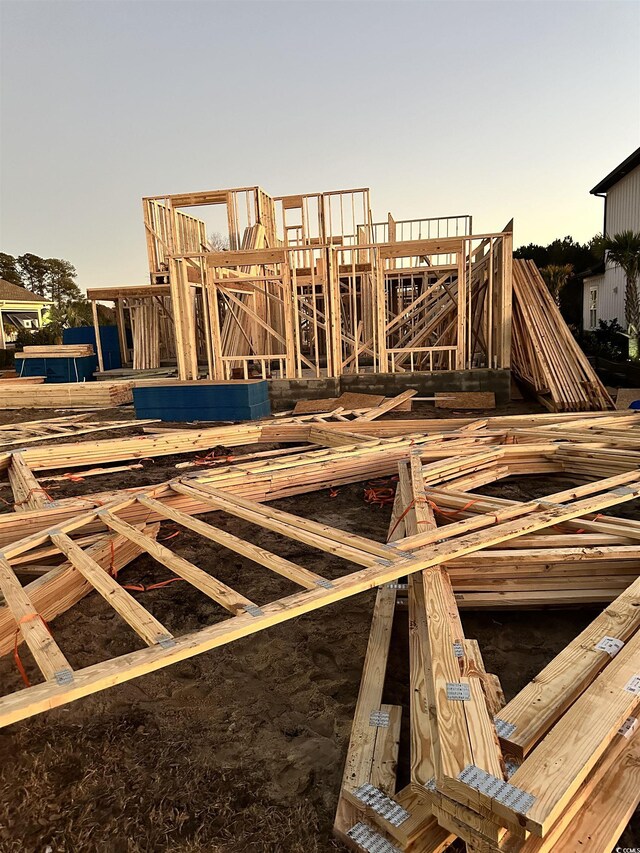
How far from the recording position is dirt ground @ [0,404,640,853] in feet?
7.43

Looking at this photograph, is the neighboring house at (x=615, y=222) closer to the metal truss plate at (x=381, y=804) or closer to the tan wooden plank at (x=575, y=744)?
the tan wooden plank at (x=575, y=744)

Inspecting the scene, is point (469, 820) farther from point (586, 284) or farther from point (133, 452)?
point (586, 284)

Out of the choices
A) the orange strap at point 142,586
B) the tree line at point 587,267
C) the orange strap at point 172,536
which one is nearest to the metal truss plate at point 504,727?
the orange strap at point 142,586

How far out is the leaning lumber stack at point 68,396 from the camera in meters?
14.6

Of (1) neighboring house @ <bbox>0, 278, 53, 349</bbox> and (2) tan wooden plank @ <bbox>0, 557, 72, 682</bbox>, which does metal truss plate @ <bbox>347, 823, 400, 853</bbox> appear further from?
(1) neighboring house @ <bbox>0, 278, 53, 349</bbox>

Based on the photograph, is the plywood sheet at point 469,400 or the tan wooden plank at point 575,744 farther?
the plywood sheet at point 469,400

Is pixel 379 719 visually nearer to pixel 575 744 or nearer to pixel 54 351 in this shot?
pixel 575 744

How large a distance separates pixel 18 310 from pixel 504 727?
47.4 meters

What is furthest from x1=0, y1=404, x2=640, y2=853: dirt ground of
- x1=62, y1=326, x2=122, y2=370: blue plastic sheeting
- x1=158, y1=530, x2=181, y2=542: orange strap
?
x1=62, y1=326, x2=122, y2=370: blue plastic sheeting

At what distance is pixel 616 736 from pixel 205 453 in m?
7.27

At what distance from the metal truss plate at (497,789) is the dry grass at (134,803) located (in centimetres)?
74

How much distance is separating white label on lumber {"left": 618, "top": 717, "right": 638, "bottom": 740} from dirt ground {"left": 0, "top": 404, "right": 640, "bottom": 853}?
0.37 meters

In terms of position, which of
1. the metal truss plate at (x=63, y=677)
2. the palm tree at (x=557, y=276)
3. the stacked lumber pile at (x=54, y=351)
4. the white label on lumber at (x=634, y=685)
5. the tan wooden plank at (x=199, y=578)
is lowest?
the white label on lumber at (x=634, y=685)

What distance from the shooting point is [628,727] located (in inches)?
86.7
